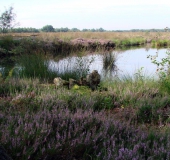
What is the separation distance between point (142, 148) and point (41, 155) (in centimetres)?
108

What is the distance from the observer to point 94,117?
3.77 metres

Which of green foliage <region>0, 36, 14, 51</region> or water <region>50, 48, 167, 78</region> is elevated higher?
green foliage <region>0, 36, 14, 51</region>

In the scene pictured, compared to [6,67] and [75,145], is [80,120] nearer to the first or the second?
[75,145]

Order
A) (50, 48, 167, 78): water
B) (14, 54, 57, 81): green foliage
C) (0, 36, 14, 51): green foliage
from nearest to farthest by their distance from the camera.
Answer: (14, 54, 57, 81): green foliage → (50, 48, 167, 78): water → (0, 36, 14, 51): green foliage

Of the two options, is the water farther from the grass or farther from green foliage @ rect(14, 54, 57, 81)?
the grass

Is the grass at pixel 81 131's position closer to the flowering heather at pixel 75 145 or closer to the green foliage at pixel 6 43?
the flowering heather at pixel 75 145

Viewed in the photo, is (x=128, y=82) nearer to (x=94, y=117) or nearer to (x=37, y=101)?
(x=37, y=101)

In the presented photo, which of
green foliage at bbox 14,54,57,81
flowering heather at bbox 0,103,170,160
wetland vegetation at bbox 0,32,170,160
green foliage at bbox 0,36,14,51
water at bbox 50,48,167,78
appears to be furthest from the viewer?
green foliage at bbox 0,36,14,51

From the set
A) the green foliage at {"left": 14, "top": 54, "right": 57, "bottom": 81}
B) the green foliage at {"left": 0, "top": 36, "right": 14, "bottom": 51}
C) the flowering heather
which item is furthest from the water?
the green foliage at {"left": 0, "top": 36, "right": 14, "bottom": 51}

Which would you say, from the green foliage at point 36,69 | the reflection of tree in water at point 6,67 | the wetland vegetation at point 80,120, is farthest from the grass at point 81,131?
the reflection of tree in water at point 6,67

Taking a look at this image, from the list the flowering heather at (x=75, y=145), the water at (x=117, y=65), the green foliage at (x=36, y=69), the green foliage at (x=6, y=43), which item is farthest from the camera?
the green foliage at (x=6, y=43)

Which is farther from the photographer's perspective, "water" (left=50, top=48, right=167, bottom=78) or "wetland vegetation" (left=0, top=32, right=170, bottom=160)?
"water" (left=50, top=48, right=167, bottom=78)

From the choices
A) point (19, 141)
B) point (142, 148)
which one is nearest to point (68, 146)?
point (19, 141)

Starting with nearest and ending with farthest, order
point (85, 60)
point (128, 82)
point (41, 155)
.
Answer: point (41, 155) → point (128, 82) → point (85, 60)
